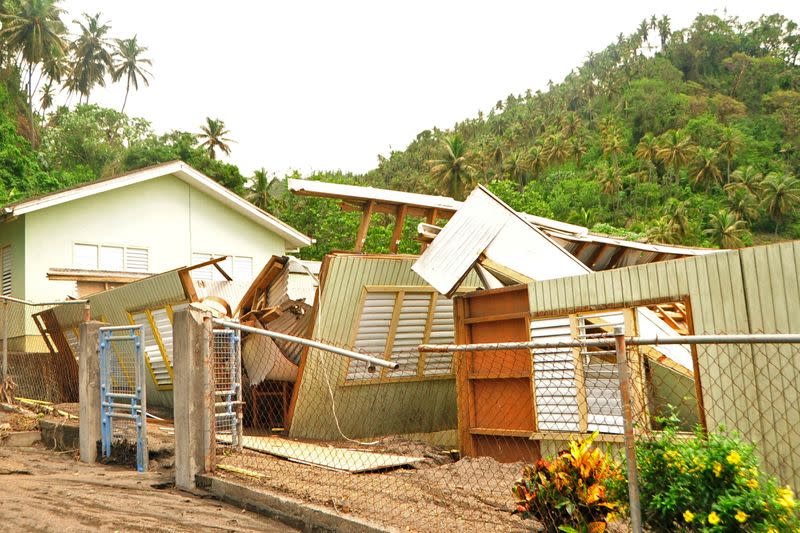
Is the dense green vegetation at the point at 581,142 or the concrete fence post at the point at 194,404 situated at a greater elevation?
the dense green vegetation at the point at 581,142

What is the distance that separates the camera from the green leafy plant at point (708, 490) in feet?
14.0

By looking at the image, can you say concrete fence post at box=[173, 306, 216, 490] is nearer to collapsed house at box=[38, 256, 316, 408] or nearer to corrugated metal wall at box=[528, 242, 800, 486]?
collapsed house at box=[38, 256, 316, 408]

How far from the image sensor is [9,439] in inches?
457

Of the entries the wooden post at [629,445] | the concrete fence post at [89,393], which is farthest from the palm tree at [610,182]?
the wooden post at [629,445]

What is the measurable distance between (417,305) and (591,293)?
13.5ft

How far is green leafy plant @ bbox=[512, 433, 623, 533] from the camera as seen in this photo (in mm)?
4988

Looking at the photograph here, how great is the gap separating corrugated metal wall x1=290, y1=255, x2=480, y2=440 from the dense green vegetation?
71.2 feet

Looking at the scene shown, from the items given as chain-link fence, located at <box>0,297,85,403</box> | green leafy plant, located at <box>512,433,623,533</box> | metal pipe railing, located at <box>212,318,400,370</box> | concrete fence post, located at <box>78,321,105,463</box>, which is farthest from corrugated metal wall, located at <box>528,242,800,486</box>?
chain-link fence, located at <box>0,297,85,403</box>

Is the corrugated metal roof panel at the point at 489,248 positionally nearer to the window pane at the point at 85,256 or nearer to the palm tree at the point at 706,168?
the window pane at the point at 85,256

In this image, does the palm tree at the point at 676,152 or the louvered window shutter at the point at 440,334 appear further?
the palm tree at the point at 676,152

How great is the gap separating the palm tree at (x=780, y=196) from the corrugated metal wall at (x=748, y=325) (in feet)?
213

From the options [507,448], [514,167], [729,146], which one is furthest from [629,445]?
[729,146]

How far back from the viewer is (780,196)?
216 feet

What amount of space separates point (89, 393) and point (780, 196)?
67.7 metres
